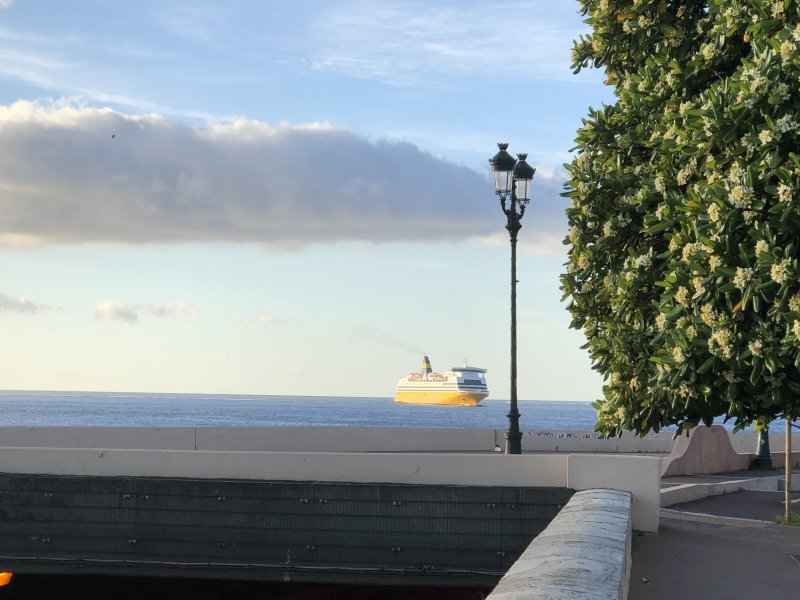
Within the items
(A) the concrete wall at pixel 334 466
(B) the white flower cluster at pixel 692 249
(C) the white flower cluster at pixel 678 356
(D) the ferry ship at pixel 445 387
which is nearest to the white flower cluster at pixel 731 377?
(C) the white flower cluster at pixel 678 356

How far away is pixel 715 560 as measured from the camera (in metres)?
11.5

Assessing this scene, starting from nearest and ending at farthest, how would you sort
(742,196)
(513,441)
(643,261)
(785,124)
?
(785,124) → (742,196) → (643,261) → (513,441)

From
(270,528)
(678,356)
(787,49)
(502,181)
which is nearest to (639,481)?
(678,356)

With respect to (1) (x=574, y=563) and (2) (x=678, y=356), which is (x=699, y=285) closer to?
(2) (x=678, y=356)

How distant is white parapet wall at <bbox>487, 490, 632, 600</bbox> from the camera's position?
4.96 metres

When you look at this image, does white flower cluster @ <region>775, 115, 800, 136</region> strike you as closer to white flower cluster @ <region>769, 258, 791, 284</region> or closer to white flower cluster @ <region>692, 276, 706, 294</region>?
white flower cluster @ <region>769, 258, 791, 284</region>

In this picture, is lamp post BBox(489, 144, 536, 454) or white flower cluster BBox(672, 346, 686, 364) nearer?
white flower cluster BBox(672, 346, 686, 364)

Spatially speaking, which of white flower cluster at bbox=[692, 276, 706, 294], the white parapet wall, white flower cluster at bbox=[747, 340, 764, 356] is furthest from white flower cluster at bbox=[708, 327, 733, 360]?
the white parapet wall

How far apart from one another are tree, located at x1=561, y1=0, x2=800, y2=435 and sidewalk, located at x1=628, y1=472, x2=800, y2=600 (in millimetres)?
1616

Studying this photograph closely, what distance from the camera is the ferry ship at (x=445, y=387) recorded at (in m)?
183

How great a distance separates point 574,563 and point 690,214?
534cm

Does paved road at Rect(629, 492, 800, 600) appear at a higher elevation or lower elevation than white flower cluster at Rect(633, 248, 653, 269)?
lower

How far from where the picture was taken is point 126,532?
15.3m

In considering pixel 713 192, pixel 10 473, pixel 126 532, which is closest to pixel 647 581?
pixel 713 192
